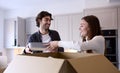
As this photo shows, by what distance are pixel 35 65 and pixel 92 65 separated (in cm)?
22

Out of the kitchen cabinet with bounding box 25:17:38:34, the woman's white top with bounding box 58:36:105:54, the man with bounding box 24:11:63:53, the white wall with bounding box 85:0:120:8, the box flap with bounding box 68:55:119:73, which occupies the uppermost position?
the white wall with bounding box 85:0:120:8

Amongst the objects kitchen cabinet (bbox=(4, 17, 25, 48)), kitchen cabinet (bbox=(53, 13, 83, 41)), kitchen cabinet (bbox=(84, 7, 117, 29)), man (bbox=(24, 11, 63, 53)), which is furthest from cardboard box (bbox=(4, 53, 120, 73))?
kitchen cabinet (bbox=(4, 17, 25, 48))

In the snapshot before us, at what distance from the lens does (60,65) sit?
57 centimetres

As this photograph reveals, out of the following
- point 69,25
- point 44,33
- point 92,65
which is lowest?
point 92,65

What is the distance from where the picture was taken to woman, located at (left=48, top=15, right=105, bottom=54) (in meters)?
0.87

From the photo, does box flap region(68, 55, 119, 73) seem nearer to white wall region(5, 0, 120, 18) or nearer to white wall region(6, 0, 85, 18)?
white wall region(5, 0, 120, 18)

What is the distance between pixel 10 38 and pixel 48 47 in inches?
185

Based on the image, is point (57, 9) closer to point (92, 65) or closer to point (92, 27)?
point (92, 27)

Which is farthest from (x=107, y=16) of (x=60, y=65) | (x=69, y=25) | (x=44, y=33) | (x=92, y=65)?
(x=60, y=65)

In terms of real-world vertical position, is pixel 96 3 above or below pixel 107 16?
above

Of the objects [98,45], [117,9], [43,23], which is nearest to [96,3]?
[117,9]

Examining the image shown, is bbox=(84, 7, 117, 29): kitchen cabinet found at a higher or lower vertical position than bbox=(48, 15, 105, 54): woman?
higher

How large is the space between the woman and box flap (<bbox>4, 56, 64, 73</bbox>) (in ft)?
0.74

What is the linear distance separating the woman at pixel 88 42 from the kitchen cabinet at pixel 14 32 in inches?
149
